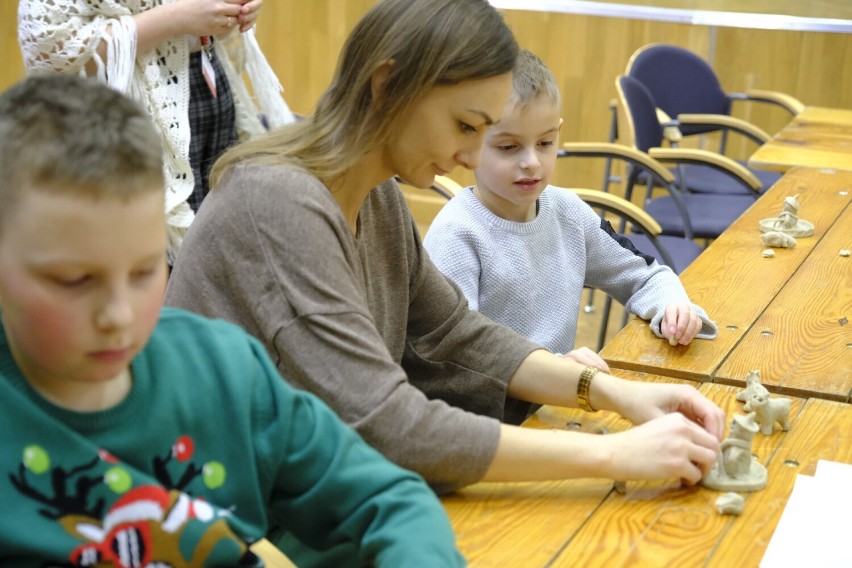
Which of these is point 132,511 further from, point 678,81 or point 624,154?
point 678,81

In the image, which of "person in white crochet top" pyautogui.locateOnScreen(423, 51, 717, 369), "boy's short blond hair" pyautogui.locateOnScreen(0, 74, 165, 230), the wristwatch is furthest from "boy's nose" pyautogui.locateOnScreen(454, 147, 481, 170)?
"boy's short blond hair" pyautogui.locateOnScreen(0, 74, 165, 230)

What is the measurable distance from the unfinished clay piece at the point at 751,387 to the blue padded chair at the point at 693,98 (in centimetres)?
276

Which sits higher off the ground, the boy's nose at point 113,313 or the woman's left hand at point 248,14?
the boy's nose at point 113,313

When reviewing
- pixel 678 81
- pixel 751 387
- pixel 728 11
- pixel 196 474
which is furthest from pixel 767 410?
pixel 728 11

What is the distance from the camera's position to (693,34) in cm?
546

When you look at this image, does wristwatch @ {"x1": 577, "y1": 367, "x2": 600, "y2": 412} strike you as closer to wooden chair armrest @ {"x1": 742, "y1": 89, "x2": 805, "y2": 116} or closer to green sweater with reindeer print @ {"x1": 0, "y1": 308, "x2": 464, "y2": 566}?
green sweater with reindeer print @ {"x1": 0, "y1": 308, "x2": 464, "y2": 566}

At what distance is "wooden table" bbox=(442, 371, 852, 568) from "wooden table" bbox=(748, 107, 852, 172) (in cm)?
205

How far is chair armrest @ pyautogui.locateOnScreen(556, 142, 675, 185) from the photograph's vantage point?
12.0 ft

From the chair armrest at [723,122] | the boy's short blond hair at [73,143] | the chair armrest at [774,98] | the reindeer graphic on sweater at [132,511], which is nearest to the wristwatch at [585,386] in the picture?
the reindeer graphic on sweater at [132,511]

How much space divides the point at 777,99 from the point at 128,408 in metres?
4.42

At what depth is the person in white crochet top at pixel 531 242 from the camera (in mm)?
2135

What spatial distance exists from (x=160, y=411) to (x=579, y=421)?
0.78m

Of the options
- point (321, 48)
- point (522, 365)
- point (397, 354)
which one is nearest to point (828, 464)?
point (522, 365)

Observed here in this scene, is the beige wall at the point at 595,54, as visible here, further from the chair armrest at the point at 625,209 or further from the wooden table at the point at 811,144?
the chair armrest at the point at 625,209
